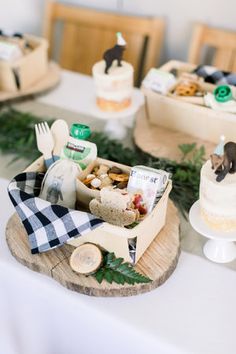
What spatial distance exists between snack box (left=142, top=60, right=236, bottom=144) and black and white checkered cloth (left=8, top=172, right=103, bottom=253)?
17.4 inches

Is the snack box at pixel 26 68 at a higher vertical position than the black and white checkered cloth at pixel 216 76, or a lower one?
lower

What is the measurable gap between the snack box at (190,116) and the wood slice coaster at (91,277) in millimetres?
280

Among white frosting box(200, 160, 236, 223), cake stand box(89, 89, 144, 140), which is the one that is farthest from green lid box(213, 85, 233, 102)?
white frosting box(200, 160, 236, 223)

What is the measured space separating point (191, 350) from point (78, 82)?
1018 millimetres

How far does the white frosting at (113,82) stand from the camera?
1189mm

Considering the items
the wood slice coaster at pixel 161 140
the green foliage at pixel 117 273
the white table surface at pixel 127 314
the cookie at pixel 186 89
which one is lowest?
the white table surface at pixel 127 314

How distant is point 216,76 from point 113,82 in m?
0.27

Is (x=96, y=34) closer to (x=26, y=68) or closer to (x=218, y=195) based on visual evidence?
(x=26, y=68)

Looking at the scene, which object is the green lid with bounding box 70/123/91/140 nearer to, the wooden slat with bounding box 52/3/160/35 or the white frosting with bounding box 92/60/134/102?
the white frosting with bounding box 92/60/134/102

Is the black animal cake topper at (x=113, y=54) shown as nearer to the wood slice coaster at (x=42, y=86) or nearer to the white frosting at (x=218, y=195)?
the wood slice coaster at (x=42, y=86)

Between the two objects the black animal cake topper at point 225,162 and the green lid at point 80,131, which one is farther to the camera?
the green lid at point 80,131

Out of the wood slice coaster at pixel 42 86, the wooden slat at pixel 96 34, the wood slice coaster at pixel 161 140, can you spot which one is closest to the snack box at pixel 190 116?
the wood slice coaster at pixel 161 140

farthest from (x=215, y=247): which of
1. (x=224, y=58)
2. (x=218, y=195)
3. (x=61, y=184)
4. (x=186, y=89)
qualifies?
(x=224, y=58)

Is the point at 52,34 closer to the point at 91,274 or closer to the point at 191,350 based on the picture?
the point at 91,274
